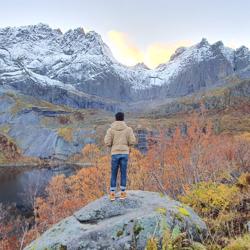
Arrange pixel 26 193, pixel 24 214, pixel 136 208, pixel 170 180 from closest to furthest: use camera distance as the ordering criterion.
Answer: pixel 136 208 → pixel 170 180 → pixel 24 214 → pixel 26 193

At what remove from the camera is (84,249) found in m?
9.72

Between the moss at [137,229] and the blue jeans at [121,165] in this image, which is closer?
the moss at [137,229]

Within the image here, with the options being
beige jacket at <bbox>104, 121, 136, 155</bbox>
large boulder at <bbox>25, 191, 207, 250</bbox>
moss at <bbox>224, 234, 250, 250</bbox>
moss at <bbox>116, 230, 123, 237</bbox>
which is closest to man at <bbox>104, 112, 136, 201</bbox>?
beige jacket at <bbox>104, 121, 136, 155</bbox>

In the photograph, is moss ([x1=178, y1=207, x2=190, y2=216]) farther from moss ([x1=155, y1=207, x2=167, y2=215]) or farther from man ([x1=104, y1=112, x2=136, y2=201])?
man ([x1=104, y1=112, x2=136, y2=201])

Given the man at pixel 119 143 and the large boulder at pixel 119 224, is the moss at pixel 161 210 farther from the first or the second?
the man at pixel 119 143

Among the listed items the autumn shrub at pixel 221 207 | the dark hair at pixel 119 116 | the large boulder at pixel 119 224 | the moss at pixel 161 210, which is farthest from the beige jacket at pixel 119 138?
the autumn shrub at pixel 221 207

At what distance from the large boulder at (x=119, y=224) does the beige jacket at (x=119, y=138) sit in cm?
160

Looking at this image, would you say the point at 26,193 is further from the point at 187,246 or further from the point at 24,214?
the point at 187,246

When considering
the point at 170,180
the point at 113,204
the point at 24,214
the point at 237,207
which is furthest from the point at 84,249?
the point at 24,214

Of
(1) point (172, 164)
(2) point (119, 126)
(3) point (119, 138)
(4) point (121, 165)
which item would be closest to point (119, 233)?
(4) point (121, 165)

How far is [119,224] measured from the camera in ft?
33.1

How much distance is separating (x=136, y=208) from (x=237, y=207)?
422 cm

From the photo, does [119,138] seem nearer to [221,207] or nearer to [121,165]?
[121,165]

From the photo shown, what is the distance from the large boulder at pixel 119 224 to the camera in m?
9.69
